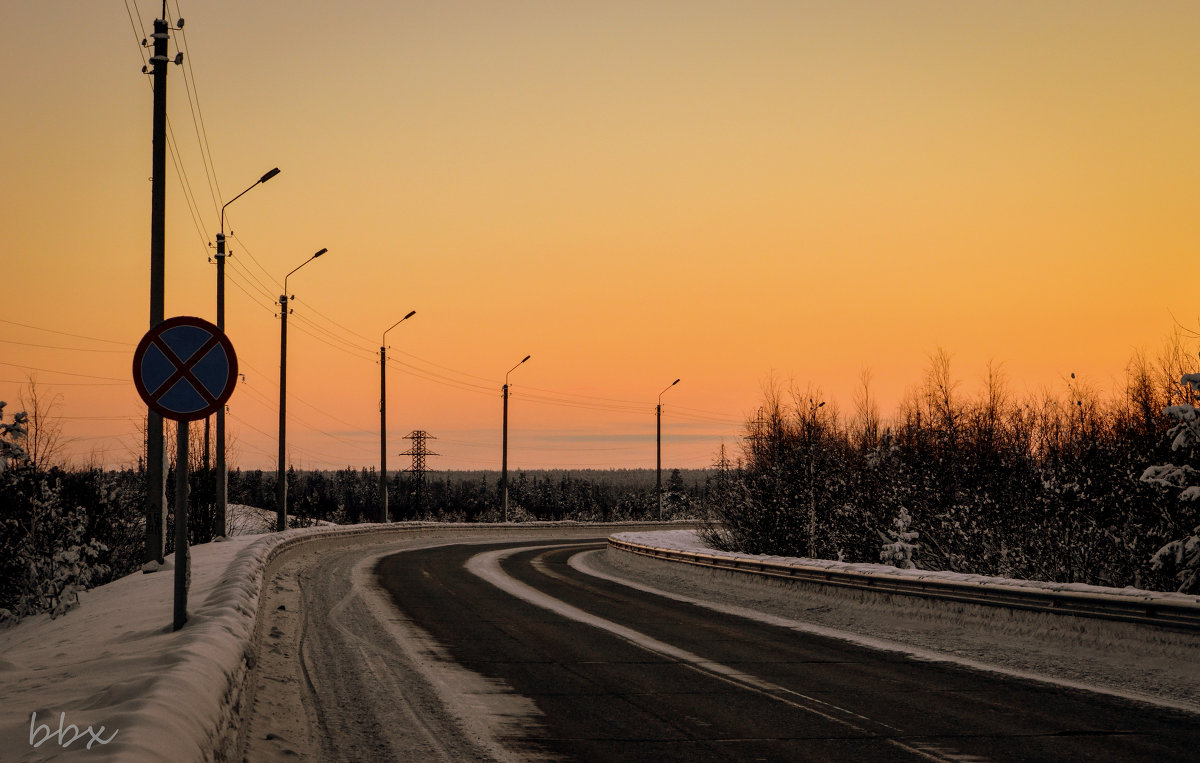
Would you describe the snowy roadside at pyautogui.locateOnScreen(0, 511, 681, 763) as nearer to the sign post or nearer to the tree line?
the sign post

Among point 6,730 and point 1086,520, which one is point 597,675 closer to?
point 6,730

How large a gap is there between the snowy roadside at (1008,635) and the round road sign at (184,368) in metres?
8.89

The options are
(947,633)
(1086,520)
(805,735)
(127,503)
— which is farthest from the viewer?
(127,503)

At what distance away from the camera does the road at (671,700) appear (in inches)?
310

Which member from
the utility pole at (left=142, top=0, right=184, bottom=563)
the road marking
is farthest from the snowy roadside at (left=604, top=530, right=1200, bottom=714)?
the utility pole at (left=142, top=0, right=184, bottom=563)

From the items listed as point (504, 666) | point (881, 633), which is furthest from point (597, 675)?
point (881, 633)

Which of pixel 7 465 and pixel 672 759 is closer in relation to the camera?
pixel 672 759

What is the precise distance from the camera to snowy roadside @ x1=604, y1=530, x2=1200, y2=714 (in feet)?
35.5

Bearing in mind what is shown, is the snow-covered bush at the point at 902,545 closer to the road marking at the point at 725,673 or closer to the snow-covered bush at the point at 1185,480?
the snow-covered bush at the point at 1185,480

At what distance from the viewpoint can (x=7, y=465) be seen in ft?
82.3

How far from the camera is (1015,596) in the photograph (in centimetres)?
1376

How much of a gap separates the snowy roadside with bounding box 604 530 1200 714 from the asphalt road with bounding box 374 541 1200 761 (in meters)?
0.63

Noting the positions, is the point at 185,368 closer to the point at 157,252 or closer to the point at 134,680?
the point at 134,680

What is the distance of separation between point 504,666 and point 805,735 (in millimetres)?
4654
